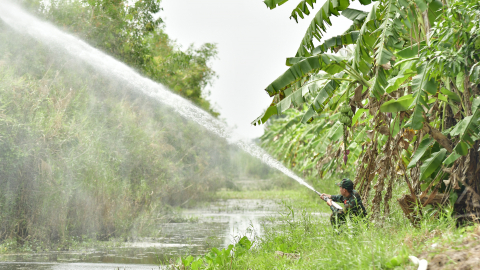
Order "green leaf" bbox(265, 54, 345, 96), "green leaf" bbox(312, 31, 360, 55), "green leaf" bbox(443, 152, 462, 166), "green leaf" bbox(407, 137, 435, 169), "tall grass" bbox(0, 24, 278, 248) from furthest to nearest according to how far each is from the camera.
A: "tall grass" bbox(0, 24, 278, 248) < "green leaf" bbox(312, 31, 360, 55) < "green leaf" bbox(265, 54, 345, 96) < "green leaf" bbox(407, 137, 435, 169) < "green leaf" bbox(443, 152, 462, 166)

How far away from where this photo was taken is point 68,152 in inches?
Answer: 482

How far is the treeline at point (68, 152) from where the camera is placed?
448 inches

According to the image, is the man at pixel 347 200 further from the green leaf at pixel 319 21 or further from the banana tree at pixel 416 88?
the green leaf at pixel 319 21

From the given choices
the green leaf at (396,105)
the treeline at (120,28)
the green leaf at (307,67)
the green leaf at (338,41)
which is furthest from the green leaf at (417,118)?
the treeline at (120,28)

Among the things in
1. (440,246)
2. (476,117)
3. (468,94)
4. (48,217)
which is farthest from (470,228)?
(48,217)

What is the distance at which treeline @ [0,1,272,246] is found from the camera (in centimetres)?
1139

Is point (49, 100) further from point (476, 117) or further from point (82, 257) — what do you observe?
point (476, 117)

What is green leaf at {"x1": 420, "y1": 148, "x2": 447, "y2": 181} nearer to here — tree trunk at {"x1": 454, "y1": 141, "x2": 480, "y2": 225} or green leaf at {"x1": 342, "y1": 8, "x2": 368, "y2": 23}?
tree trunk at {"x1": 454, "y1": 141, "x2": 480, "y2": 225}

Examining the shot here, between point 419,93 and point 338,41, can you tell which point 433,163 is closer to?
point 419,93

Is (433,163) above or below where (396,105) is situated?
below

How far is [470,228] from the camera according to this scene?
5.36 meters

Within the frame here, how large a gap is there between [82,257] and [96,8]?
9.52m

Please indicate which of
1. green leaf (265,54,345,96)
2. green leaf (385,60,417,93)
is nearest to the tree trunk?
green leaf (385,60,417,93)

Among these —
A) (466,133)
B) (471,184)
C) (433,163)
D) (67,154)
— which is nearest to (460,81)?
(466,133)
